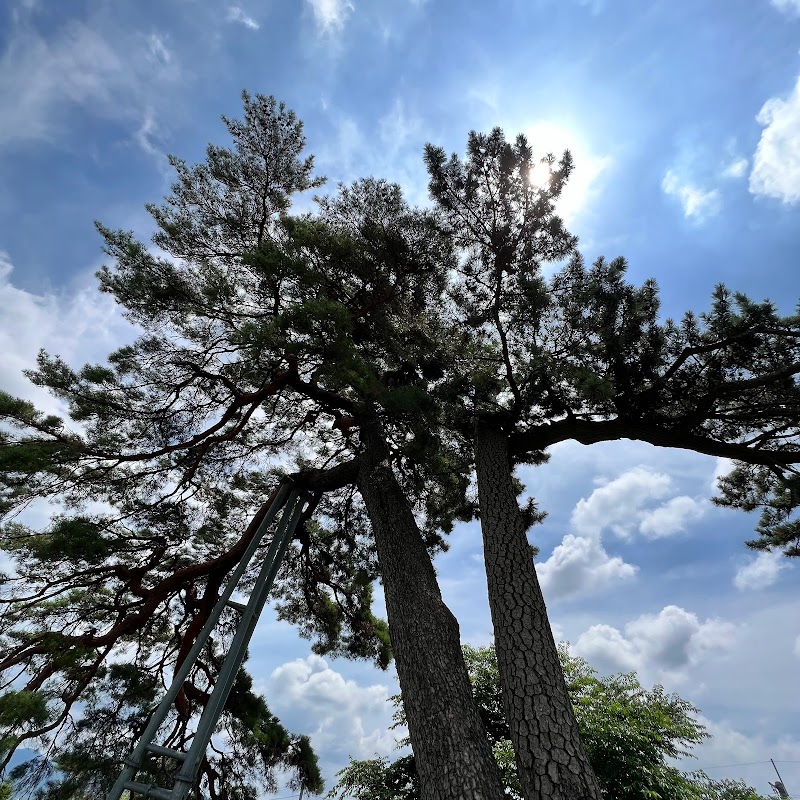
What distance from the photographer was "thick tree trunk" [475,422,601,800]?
2.48 meters

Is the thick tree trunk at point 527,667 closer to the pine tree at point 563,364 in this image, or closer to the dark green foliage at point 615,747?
the pine tree at point 563,364

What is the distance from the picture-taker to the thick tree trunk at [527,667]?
2.48m

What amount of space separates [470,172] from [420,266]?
3.57 feet

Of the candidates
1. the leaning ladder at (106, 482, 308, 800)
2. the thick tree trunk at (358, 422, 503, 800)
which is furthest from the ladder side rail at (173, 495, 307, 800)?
the thick tree trunk at (358, 422, 503, 800)

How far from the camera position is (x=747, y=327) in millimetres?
3873

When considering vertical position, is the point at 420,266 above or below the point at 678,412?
above

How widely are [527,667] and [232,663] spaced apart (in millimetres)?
2234

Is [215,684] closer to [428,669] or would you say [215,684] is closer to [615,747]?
[428,669]

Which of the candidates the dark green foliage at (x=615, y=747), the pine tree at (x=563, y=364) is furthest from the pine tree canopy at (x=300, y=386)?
the dark green foliage at (x=615, y=747)

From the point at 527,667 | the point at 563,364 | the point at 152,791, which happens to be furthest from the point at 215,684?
the point at 563,364

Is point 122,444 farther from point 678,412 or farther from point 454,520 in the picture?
point 678,412

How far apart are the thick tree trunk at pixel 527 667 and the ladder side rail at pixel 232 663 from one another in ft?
6.13

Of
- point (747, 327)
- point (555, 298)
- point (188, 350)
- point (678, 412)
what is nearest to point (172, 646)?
point (188, 350)

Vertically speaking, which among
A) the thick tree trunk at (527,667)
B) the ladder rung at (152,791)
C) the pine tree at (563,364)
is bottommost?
the ladder rung at (152,791)
